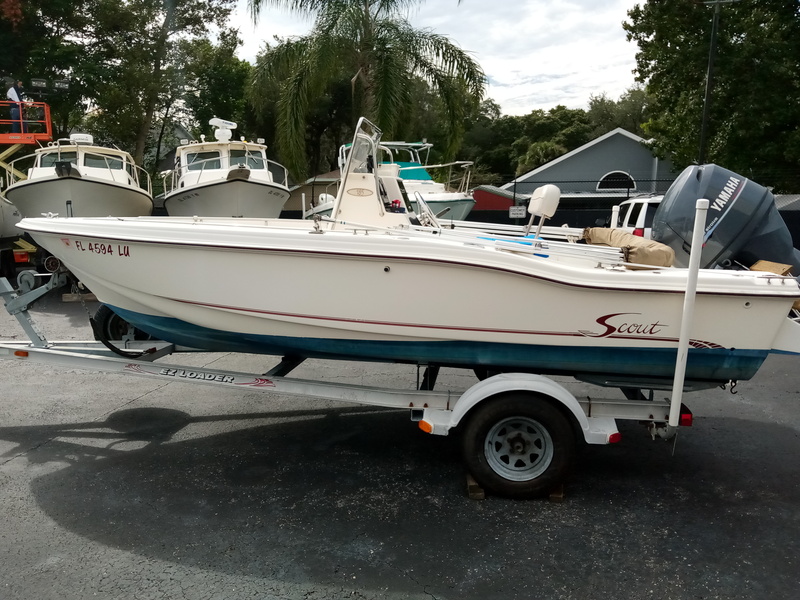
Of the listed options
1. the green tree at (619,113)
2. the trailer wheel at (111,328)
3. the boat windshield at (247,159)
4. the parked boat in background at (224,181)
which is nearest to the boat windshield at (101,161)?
the parked boat in background at (224,181)

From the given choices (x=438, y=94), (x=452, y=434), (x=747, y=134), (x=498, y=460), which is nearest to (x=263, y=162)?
(x=438, y=94)

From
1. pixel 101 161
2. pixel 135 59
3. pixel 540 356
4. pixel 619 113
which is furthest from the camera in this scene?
pixel 619 113

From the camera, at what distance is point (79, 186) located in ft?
37.6

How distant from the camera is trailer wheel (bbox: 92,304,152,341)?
190 inches

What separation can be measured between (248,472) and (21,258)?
10263mm

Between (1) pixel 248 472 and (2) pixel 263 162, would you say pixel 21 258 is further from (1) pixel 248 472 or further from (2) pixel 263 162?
(1) pixel 248 472

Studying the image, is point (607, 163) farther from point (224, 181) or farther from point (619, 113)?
point (224, 181)

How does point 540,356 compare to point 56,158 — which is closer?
point 540,356

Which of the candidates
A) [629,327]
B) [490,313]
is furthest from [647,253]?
[490,313]

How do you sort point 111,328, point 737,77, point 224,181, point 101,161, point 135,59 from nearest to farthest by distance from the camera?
point 111,328, point 224,181, point 101,161, point 737,77, point 135,59

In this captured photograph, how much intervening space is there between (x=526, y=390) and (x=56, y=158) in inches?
486

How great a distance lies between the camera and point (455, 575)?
2926mm

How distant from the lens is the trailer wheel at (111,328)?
15.9ft

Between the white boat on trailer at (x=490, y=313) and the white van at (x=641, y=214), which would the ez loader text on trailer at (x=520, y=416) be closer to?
the white boat on trailer at (x=490, y=313)
